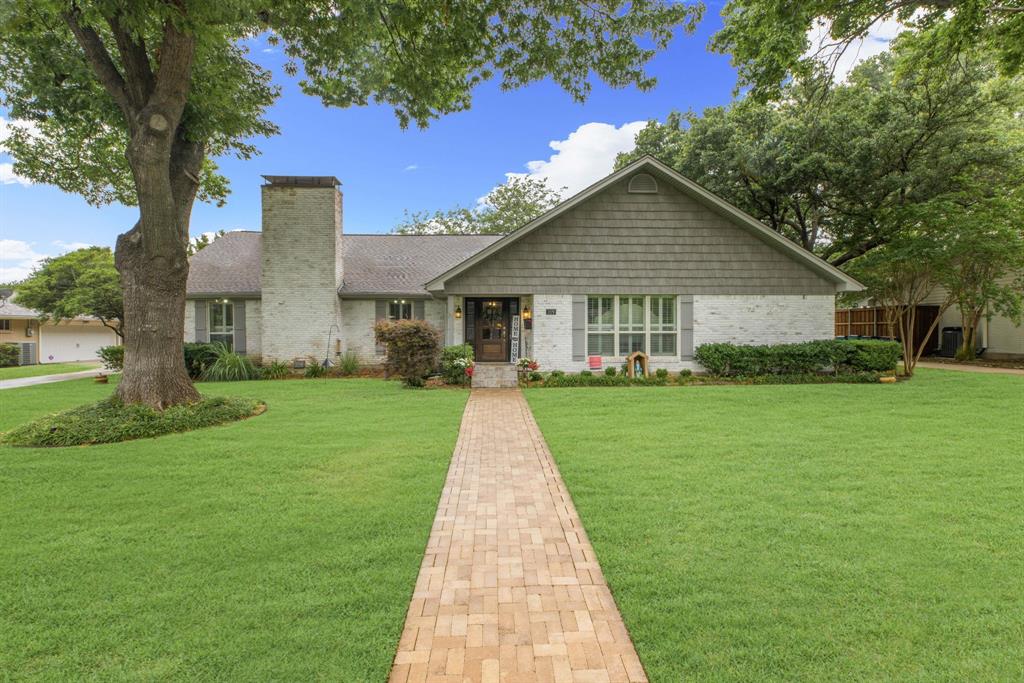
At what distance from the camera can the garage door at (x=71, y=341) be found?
1161 inches

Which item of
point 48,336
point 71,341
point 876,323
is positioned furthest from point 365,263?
point 71,341

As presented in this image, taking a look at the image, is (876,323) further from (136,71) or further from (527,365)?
(136,71)

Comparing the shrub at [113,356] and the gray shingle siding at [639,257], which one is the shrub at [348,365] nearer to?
the gray shingle siding at [639,257]

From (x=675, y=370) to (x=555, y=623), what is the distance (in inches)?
469

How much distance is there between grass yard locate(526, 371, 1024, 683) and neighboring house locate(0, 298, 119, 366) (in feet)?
121

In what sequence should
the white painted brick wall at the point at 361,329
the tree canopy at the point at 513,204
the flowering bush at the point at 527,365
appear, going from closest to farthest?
the flowering bush at the point at 527,365
the white painted brick wall at the point at 361,329
the tree canopy at the point at 513,204

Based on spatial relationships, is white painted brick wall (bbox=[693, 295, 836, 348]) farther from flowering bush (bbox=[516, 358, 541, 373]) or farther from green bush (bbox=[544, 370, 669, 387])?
flowering bush (bbox=[516, 358, 541, 373])

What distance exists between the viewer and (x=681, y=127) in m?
21.6

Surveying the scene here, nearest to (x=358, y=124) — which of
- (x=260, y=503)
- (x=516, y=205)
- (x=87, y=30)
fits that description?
(x=87, y=30)

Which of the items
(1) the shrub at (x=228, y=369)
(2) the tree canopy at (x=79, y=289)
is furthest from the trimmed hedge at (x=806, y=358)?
(2) the tree canopy at (x=79, y=289)

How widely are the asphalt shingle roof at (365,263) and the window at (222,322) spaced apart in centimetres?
63

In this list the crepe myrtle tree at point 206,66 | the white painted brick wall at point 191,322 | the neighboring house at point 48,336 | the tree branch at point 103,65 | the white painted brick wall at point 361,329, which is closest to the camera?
the crepe myrtle tree at point 206,66

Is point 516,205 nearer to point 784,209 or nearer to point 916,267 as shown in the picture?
point 784,209

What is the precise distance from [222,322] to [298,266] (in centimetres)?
356
